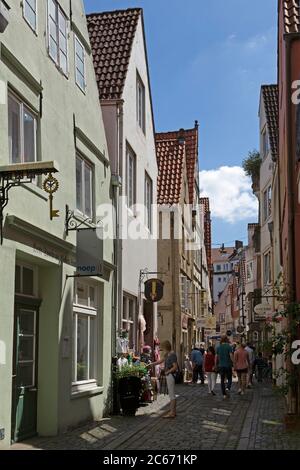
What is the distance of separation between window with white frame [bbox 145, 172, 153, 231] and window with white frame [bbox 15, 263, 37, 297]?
31.8 ft

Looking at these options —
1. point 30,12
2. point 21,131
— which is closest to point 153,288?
point 21,131

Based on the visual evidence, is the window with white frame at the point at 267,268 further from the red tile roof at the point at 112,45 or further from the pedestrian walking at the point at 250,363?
the red tile roof at the point at 112,45

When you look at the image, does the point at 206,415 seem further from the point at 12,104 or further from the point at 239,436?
the point at 12,104

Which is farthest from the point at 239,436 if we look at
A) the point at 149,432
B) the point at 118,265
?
the point at 118,265

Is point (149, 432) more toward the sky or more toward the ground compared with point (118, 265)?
more toward the ground

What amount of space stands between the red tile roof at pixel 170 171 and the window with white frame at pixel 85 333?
15851 mm

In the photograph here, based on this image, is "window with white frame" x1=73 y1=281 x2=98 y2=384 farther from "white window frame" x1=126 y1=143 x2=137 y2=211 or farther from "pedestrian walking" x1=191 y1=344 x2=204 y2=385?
"pedestrian walking" x1=191 y1=344 x2=204 y2=385

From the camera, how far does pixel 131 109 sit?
1830 centimetres

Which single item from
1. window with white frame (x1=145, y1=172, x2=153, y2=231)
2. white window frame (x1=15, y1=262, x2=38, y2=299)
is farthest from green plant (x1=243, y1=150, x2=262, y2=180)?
white window frame (x1=15, y1=262, x2=38, y2=299)

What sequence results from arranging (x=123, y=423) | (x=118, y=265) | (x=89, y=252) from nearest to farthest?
1. (x=89, y=252)
2. (x=123, y=423)
3. (x=118, y=265)

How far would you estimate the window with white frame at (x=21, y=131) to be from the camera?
10031 mm

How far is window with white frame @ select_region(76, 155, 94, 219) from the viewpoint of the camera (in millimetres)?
13570

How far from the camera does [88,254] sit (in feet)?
40.3

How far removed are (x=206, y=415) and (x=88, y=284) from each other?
382 centimetres
